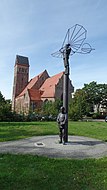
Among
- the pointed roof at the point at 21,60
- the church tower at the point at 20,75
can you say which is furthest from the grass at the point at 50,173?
the pointed roof at the point at 21,60

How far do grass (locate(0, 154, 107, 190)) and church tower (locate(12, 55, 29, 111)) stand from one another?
262 ft

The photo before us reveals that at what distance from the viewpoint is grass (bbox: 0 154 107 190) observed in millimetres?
4586

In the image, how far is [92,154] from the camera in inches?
316

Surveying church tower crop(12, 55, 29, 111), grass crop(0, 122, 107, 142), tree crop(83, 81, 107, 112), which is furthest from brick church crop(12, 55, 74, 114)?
grass crop(0, 122, 107, 142)

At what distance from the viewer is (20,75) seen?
3386 inches

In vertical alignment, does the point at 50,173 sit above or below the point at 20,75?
below

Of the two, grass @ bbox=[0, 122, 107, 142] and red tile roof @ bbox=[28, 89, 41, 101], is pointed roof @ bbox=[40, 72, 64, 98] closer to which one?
red tile roof @ bbox=[28, 89, 41, 101]

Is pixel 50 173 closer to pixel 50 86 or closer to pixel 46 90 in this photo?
pixel 50 86

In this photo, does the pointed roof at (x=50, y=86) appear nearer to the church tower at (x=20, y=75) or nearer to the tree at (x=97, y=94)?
the tree at (x=97, y=94)

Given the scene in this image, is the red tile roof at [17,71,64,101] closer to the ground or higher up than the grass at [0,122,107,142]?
higher up

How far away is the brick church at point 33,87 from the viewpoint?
69306mm

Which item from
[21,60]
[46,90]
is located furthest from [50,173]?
[21,60]

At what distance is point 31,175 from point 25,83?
8328 cm

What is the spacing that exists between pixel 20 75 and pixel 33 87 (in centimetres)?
1167
